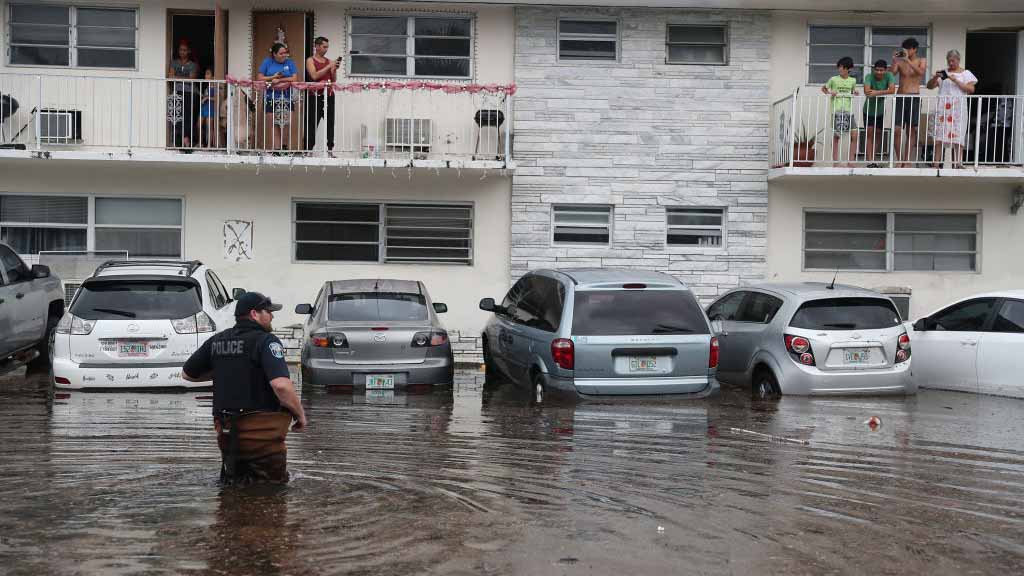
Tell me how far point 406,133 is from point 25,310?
21.0 feet

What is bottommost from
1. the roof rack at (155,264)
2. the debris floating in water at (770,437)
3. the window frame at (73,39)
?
the debris floating in water at (770,437)

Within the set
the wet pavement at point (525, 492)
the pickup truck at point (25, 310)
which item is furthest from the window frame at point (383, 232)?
the wet pavement at point (525, 492)

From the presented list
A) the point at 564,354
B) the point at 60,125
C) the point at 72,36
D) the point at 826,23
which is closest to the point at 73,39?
the point at 72,36

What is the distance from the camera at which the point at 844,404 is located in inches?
545

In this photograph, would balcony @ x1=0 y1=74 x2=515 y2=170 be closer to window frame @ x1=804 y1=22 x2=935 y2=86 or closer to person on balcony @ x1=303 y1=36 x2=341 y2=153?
person on balcony @ x1=303 y1=36 x2=341 y2=153

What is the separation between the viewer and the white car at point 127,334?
13.1 m

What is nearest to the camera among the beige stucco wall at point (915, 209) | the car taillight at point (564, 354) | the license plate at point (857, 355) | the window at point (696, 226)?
the car taillight at point (564, 354)

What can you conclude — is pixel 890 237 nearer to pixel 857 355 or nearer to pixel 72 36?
pixel 857 355

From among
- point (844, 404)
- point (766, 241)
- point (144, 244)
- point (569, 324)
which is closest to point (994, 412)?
point (844, 404)

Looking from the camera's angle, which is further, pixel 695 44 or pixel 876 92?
pixel 695 44

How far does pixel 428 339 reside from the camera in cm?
1419

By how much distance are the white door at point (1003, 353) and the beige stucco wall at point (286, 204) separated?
25.1ft

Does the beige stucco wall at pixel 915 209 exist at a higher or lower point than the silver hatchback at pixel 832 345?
higher

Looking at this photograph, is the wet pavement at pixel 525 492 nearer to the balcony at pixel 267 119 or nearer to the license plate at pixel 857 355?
the license plate at pixel 857 355
